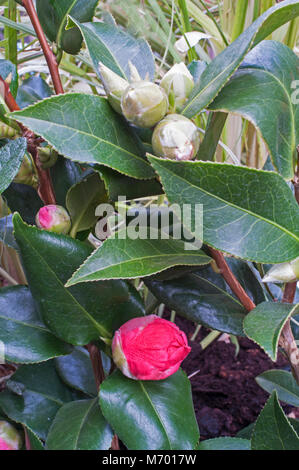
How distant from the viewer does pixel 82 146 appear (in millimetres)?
391

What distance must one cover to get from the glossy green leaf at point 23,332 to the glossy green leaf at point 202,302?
0.44 ft

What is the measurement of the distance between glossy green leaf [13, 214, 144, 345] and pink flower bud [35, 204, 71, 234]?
0.03 metres

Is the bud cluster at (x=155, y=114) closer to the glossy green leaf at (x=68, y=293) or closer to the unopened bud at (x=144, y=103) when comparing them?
the unopened bud at (x=144, y=103)

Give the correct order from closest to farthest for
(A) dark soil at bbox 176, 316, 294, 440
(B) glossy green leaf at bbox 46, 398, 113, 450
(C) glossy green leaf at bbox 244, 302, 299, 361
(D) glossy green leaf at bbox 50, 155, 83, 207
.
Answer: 1. (C) glossy green leaf at bbox 244, 302, 299, 361
2. (B) glossy green leaf at bbox 46, 398, 113, 450
3. (D) glossy green leaf at bbox 50, 155, 83, 207
4. (A) dark soil at bbox 176, 316, 294, 440

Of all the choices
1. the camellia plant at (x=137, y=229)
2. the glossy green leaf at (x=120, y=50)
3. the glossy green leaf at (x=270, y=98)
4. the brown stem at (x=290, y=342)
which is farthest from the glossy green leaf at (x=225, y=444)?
the glossy green leaf at (x=120, y=50)

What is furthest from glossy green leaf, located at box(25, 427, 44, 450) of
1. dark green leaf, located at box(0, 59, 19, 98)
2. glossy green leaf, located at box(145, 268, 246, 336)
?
dark green leaf, located at box(0, 59, 19, 98)

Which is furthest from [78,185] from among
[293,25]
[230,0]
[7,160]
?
[230,0]

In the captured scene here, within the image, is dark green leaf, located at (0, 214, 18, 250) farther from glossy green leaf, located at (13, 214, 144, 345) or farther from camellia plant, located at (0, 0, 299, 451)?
glossy green leaf, located at (13, 214, 144, 345)

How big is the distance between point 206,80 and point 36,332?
337 millimetres

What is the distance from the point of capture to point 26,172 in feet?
1.62

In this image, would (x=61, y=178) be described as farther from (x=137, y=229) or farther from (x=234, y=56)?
(x=234, y=56)

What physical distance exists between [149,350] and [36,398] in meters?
0.21

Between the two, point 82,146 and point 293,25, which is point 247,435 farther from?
point 293,25

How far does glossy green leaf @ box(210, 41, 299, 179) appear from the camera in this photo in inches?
15.9
